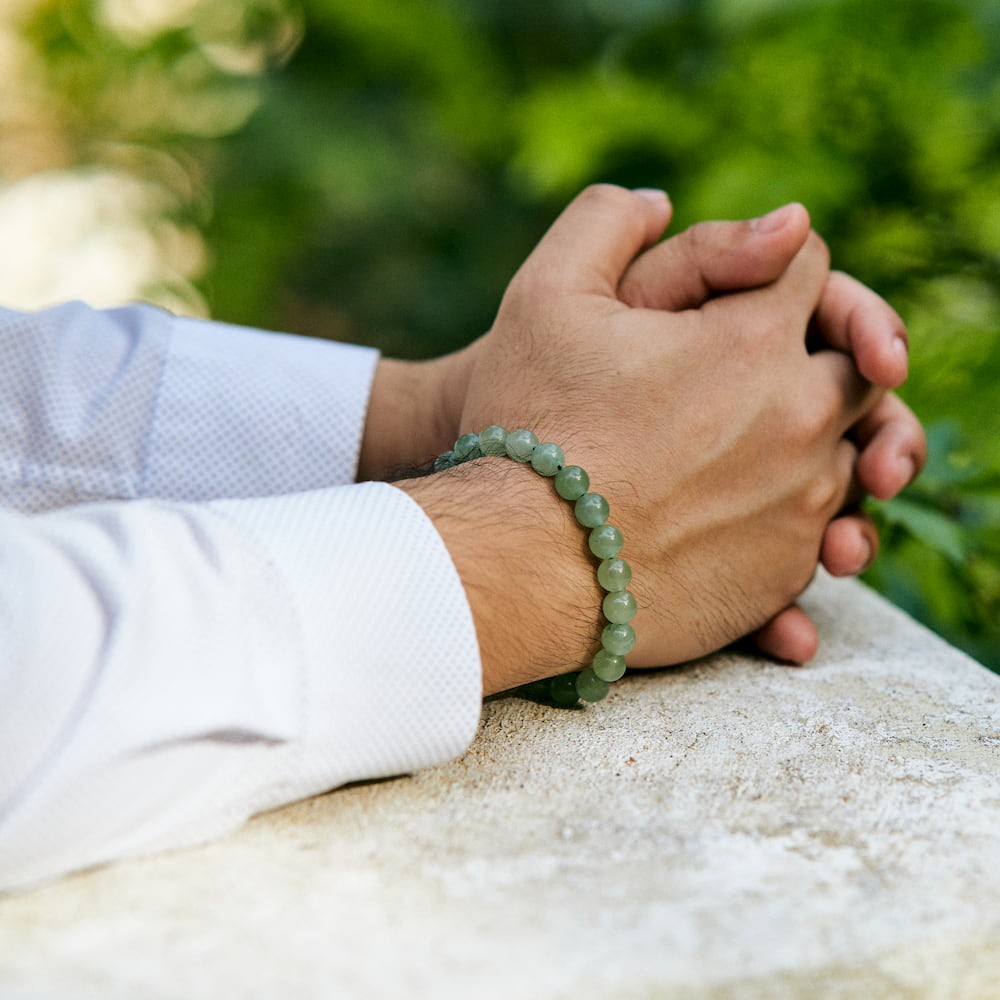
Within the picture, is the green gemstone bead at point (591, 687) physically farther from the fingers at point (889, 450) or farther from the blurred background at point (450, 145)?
the blurred background at point (450, 145)

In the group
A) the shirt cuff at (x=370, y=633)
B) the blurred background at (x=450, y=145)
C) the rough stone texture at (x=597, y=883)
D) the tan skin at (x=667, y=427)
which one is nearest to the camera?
the rough stone texture at (x=597, y=883)

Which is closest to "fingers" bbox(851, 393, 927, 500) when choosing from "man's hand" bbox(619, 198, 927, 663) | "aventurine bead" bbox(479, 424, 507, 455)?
"man's hand" bbox(619, 198, 927, 663)

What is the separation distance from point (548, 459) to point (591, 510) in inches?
1.8

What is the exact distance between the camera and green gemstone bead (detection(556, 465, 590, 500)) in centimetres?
69

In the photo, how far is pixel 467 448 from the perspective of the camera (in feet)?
2.50

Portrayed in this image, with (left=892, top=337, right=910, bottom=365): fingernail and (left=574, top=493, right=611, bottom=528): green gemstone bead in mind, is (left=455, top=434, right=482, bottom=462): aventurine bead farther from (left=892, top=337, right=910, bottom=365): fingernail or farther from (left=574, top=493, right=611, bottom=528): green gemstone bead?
(left=892, top=337, right=910, bottom=365): fingernail

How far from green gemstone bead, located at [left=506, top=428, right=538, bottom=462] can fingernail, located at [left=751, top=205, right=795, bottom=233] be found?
0.30 meters

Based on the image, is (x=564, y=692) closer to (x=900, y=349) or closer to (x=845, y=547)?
(x=845, y=547)

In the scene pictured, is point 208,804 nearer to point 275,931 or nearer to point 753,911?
point 275,931

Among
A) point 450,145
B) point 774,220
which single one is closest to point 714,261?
point 774,220

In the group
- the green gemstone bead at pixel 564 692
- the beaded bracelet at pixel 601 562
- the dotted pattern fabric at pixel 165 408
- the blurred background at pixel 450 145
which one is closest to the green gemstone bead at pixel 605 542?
the beaded bracelet at pixel 601 562

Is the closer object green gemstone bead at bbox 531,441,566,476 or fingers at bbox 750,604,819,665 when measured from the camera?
green gemstone bead at bbox 531,441,566,476

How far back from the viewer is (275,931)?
0.46 metres

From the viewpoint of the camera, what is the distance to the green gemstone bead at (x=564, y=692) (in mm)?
725
